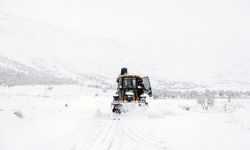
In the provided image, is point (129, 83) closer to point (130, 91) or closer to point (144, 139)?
point (130, 91)

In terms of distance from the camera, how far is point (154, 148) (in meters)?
11.9

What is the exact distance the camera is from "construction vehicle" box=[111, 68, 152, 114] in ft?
81.6

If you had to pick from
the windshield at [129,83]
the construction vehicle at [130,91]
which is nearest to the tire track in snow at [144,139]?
the construction vehicle at [130,91]

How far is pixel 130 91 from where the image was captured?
2550cm

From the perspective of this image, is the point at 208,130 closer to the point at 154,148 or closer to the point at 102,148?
the point at 154,148

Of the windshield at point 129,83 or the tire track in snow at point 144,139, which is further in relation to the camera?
the windshield at point 129,83

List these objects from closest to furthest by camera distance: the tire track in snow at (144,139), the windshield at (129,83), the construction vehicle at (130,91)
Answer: the tire track in snow at (144,139)
the construction vehicle at (130,91)
the windshield at (129,83)

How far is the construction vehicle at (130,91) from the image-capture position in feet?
81.6

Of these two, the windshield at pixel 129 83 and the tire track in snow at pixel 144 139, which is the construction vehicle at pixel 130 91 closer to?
the windshield at pixel 129 83

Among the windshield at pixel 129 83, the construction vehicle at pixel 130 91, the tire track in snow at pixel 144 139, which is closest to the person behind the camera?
the tire track in snow at pixel 144 139

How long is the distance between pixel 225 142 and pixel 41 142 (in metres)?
6.33

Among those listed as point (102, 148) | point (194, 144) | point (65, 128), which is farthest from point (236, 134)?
point (65, 128)

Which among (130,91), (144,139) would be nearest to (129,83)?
(130,91)

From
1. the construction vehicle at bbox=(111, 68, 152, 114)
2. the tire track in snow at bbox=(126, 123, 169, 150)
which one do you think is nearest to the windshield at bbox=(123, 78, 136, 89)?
the construction vehicle at bbox=(111, 68, 152, 114)
